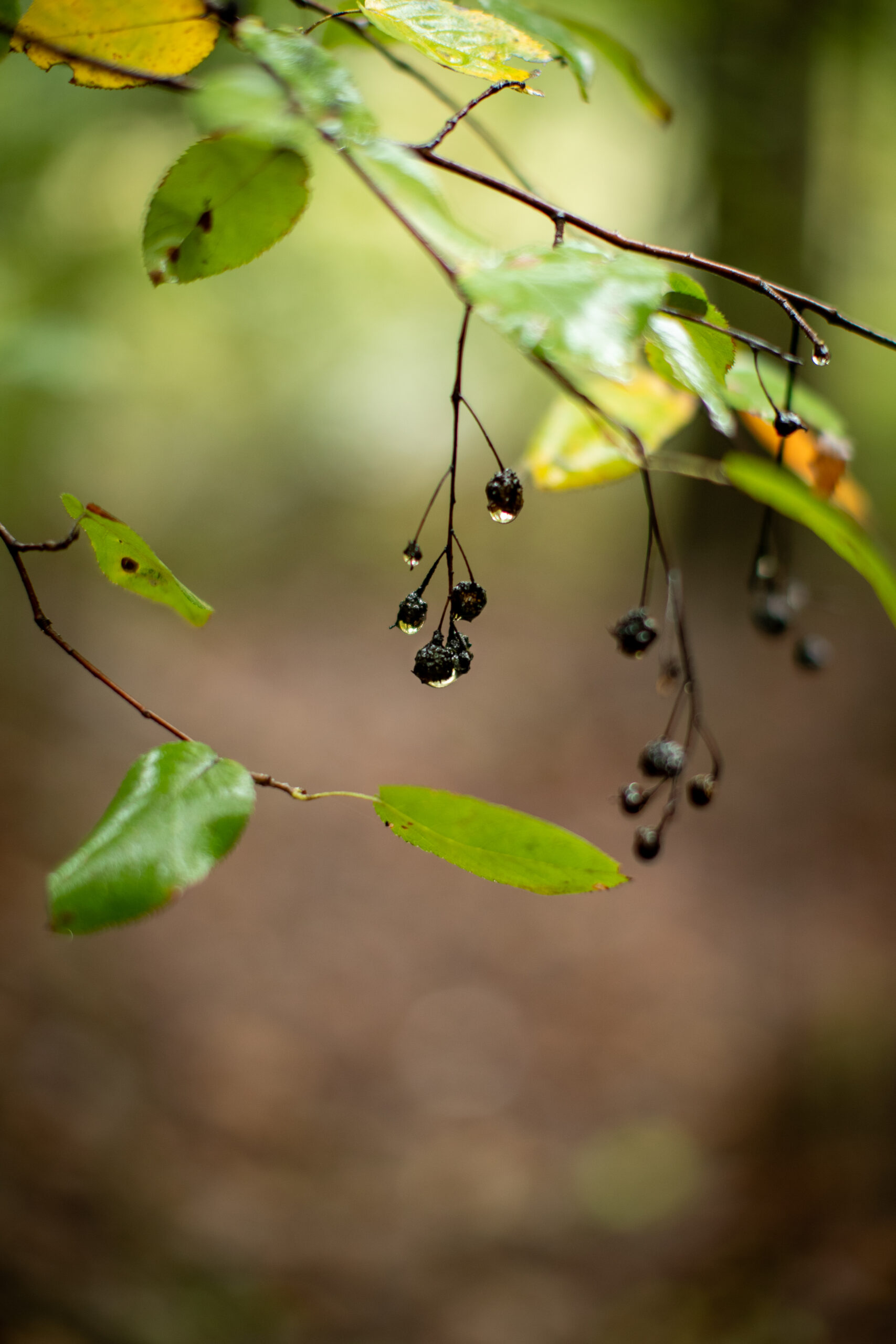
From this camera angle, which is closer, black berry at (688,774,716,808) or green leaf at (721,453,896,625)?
green leaf at (721,453,896,625)

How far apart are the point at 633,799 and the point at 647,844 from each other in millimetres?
45

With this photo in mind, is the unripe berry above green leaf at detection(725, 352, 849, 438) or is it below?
below

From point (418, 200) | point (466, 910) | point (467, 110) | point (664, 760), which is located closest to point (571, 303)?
point (418, 200)

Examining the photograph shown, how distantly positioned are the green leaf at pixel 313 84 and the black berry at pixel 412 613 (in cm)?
29

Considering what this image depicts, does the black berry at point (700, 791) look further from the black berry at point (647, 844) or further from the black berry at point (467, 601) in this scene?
the black berry at point (467, 601)

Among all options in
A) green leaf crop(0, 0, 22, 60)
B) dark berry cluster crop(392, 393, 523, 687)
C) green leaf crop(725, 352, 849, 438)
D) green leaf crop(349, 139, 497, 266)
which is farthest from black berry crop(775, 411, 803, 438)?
green leaf crop(0, 0, 22, 60)

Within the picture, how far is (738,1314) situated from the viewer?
176cm

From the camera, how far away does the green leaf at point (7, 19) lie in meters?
0.47

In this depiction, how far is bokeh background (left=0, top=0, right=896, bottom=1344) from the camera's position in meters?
1.81

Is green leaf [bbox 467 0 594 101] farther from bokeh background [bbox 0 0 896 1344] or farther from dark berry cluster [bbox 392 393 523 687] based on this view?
bokeh background [bbox 0 0 896 1344]

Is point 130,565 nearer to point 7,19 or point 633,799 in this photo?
point 7,19

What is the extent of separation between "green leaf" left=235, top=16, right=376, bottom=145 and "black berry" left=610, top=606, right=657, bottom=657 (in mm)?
455

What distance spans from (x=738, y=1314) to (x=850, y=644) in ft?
8.83

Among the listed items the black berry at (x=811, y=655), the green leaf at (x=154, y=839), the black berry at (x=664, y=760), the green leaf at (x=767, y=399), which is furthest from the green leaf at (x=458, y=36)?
the black berry at (x=811, y=655)
